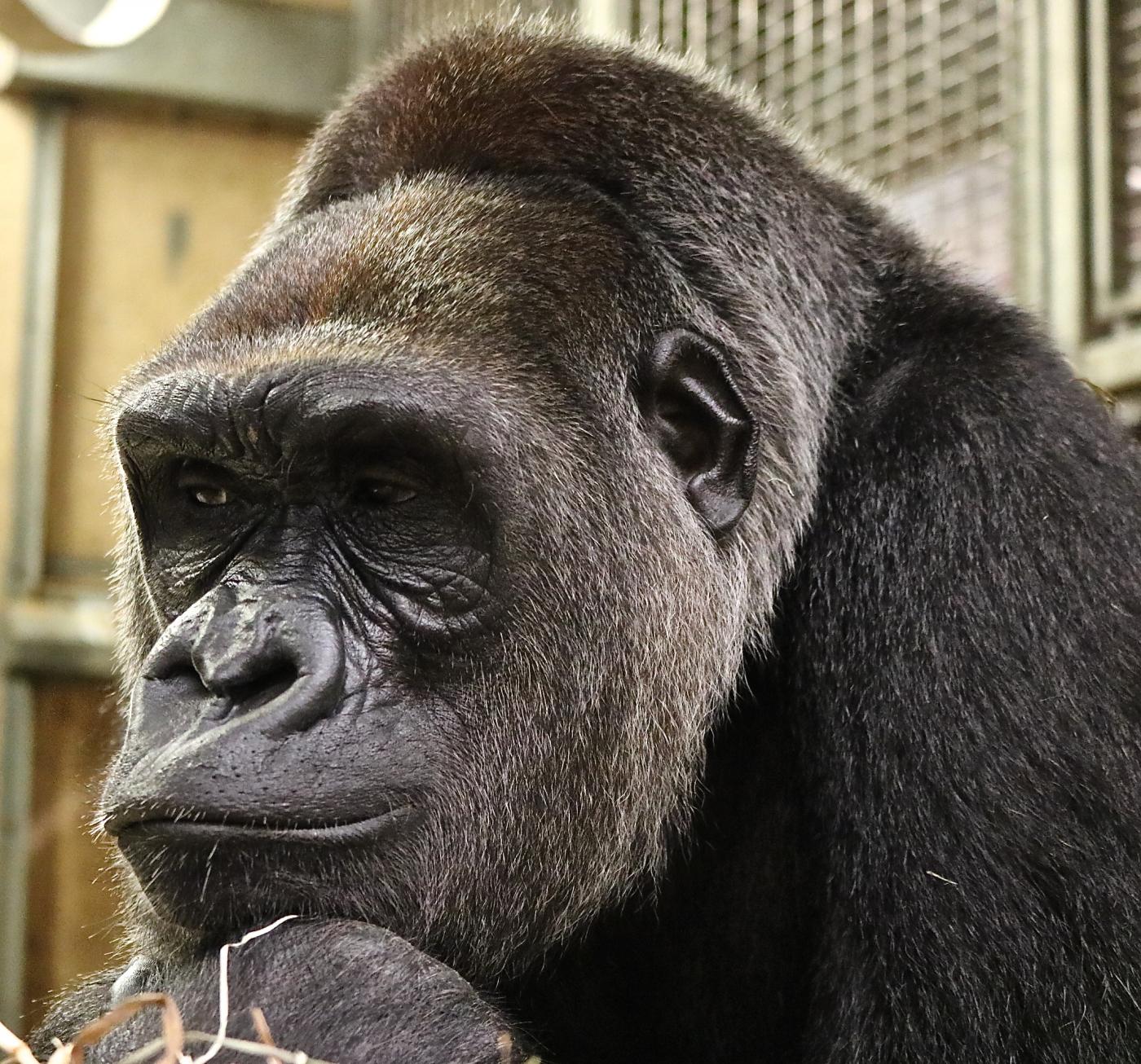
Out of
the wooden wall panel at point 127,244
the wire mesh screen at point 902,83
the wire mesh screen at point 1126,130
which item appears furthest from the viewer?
the wooden wall panel at point 127,244

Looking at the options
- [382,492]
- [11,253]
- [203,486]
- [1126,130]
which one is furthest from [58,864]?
[1126,130]

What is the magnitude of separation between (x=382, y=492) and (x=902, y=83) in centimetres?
318

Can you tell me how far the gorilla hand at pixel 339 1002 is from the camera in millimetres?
2348

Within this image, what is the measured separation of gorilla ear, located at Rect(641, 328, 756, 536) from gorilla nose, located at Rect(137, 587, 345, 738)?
31.2 inches

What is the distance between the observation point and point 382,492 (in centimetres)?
275

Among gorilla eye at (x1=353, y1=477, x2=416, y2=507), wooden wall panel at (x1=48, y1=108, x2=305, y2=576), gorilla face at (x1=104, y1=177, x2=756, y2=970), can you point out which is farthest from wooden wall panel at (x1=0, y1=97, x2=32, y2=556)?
gorilla eye at (x1=353, y1=477, x2=416, y2=507)

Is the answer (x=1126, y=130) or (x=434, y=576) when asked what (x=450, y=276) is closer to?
(x=434, y=576)

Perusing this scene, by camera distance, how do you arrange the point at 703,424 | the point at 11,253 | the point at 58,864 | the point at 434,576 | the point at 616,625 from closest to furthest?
the point at 434,576, the point at 616,625, the point at 703,424, the point at 58,864, the point at 11,253

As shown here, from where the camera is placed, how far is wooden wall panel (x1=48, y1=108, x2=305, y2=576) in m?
7.19

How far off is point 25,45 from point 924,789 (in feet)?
13.7

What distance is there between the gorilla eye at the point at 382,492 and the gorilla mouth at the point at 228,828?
1.82ft

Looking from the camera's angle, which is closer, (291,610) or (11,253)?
(291,610)

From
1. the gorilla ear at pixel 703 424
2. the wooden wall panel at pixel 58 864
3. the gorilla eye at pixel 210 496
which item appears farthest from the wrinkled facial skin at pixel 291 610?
the wooden wall panel at pixel 58 864

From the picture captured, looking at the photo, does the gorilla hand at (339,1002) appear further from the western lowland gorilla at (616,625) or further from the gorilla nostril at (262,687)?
the gorilla nostril at (262,687)
